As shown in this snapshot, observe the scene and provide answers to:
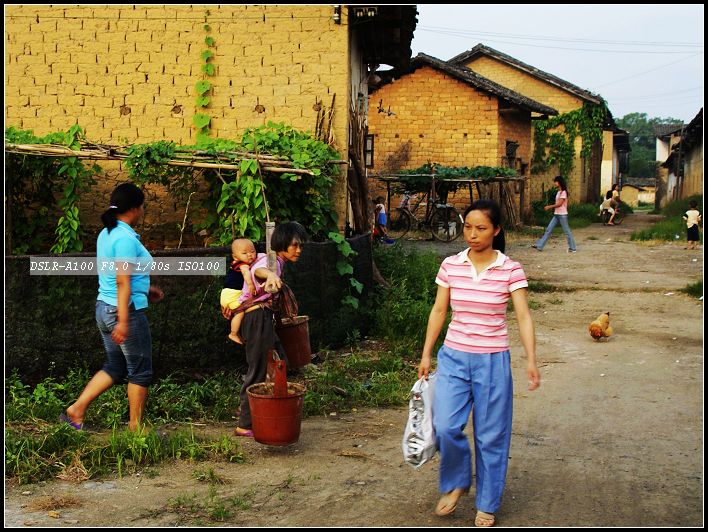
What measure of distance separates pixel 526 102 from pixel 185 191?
16.4 metres

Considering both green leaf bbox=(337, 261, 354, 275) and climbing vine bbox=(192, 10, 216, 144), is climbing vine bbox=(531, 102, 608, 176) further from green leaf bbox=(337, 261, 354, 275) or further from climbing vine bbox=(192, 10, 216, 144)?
green leaf bbox=(337, 261, 354, 275)

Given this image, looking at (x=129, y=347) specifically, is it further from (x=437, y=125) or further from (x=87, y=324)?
(x=437, y=125)

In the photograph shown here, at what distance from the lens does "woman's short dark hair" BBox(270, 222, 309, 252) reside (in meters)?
5.64

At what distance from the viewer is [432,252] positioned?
13.4 metres

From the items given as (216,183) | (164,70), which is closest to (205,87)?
(164,70)

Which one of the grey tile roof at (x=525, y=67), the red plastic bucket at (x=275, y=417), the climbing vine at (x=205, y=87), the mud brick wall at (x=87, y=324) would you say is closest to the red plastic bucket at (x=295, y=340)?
the mud brick wall at (x=87, y=324)

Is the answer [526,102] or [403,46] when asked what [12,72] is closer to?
[403,46]

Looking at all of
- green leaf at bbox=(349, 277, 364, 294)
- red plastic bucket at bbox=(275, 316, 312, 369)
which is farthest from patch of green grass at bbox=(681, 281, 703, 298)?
red plastic bucket at bbox=(275, 316, 312, 369)

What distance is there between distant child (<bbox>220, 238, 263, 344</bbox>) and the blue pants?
6.51 ft

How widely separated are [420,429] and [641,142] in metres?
119

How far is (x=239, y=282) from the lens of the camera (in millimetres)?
5918

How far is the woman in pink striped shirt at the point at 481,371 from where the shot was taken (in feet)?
13.8

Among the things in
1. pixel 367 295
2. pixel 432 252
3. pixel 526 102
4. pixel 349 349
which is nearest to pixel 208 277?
pixel 349 349

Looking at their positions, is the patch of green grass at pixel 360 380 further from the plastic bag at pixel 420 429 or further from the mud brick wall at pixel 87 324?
the plastic bag at pixel 420 429
